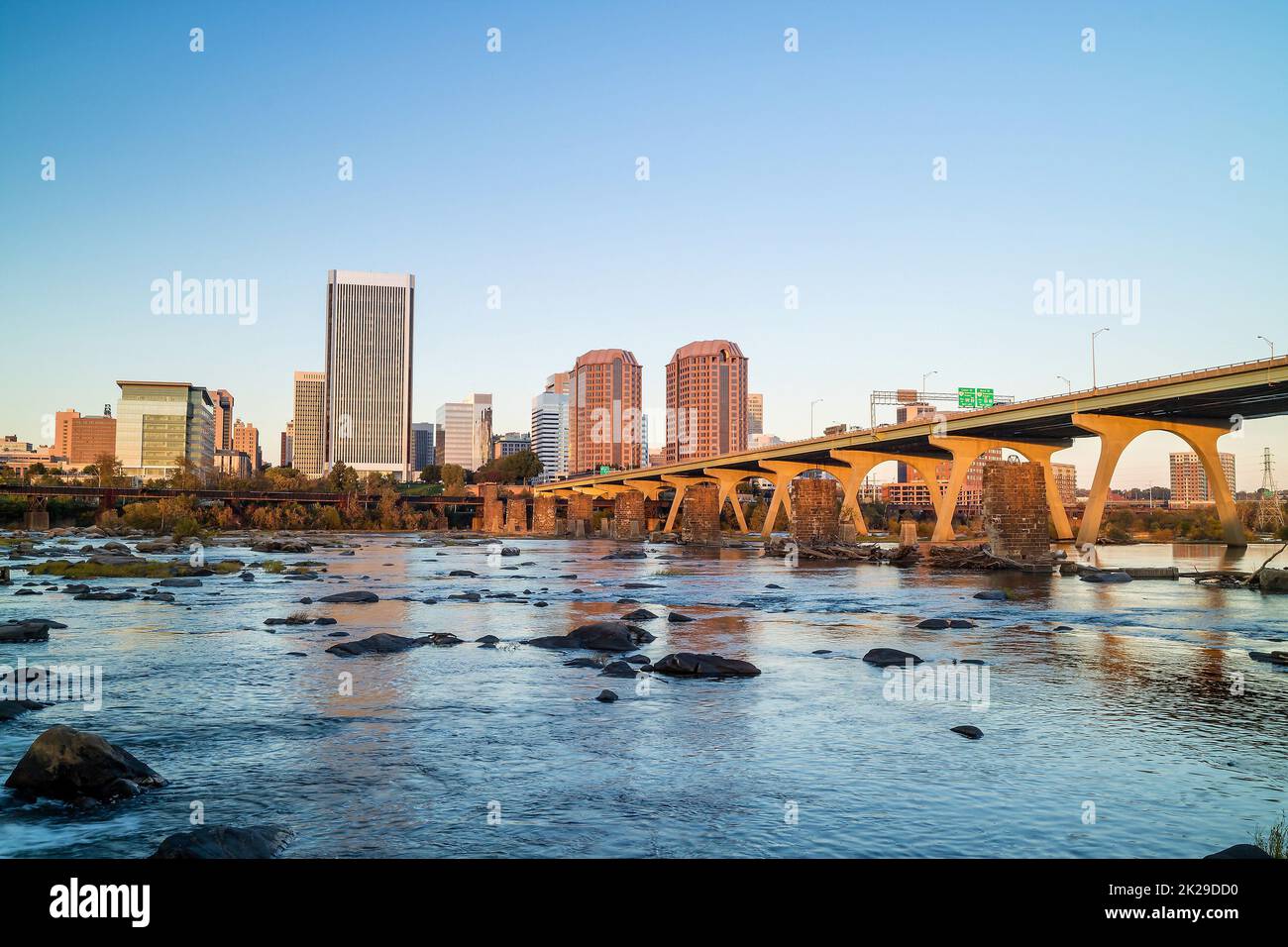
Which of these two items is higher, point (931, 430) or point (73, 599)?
point (931, 430)

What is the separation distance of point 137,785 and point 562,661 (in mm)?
11774

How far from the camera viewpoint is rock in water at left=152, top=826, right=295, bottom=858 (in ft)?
27.9

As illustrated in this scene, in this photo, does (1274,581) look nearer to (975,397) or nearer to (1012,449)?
(975,397)

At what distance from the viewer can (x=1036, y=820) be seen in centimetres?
Answer: 1042

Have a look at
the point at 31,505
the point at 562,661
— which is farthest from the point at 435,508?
the point at 562,661

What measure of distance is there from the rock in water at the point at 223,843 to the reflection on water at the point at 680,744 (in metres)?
0.29

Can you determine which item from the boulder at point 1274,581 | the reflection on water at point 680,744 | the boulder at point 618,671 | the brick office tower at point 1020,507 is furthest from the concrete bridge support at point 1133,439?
the boulder at point 618,671

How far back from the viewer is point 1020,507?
63.5m

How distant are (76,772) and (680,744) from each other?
8559 millimetres

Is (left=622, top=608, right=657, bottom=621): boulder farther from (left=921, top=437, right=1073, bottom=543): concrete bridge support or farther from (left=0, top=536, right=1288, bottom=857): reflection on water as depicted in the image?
(left=921, top=437, right=1073, bottom=543): concrete bridge support

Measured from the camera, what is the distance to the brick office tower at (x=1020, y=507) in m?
63.3

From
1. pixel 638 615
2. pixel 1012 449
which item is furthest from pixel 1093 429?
pixel 638 615
